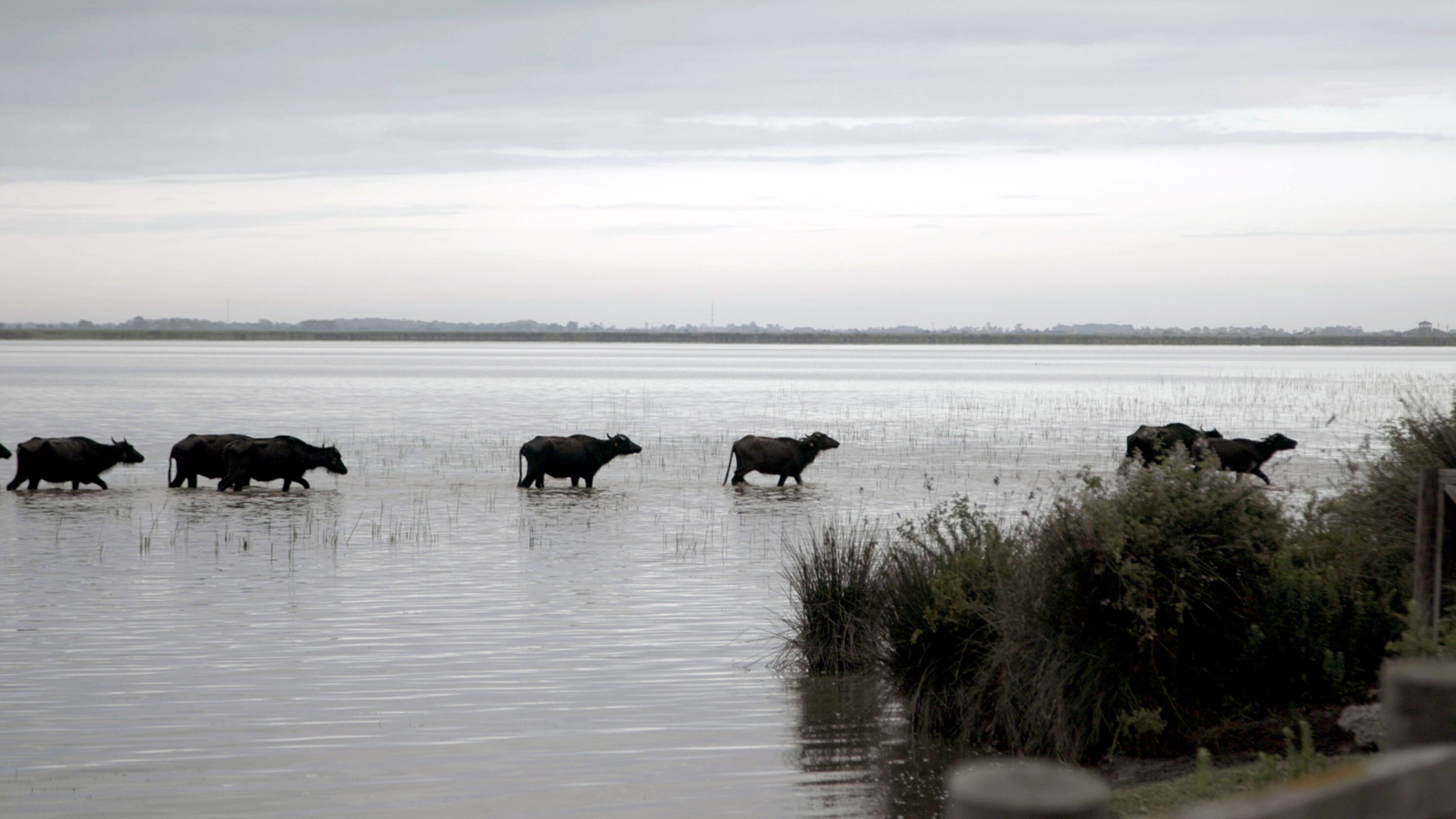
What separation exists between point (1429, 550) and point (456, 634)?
7906 millimetres

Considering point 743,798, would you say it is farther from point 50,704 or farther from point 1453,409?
point 1453,409

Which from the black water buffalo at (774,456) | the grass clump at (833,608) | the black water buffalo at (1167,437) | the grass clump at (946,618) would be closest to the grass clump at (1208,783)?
the grass clump at (946,618)

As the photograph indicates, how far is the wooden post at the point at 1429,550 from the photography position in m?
7.19

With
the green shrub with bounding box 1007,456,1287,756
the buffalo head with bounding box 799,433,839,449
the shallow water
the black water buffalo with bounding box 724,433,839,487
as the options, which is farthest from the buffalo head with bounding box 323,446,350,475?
the green shrub with bounding box 1007,456,1287,756

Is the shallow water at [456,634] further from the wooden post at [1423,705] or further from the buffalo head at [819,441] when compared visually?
the wooden post at [1423,705]

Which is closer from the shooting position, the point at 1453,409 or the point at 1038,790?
the point at 1038,790

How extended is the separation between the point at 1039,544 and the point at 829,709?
2.41 m

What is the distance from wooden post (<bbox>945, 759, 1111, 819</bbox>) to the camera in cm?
191

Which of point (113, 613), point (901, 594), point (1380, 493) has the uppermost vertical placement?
point (1380, 493)

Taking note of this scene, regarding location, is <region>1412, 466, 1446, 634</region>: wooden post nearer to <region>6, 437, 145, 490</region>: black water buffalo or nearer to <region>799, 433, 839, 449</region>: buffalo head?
<region>799, 433, 839, 449</region>: buffalo head

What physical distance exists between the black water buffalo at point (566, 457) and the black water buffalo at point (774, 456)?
249cm

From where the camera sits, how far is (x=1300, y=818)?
2078 mm

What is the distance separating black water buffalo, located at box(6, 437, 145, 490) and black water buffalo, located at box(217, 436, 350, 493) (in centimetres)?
213

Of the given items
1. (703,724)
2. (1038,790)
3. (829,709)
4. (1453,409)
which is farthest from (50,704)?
(1453,409)
